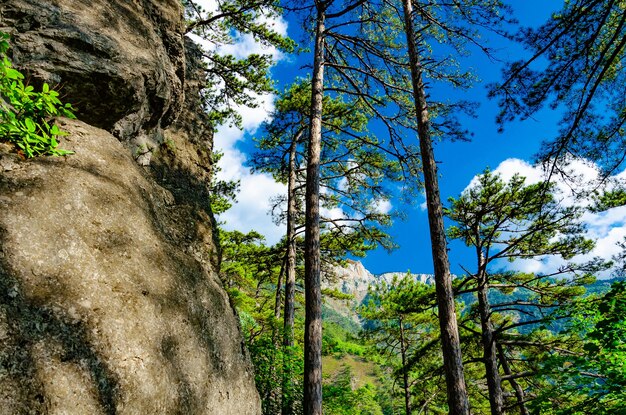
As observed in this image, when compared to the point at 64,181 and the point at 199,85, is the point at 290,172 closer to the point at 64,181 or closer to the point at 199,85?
the point at 199,85

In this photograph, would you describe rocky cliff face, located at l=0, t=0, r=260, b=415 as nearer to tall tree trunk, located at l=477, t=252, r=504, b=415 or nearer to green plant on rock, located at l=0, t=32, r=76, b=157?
green plant on rock, located at l=0, t=32, r=76, b=157

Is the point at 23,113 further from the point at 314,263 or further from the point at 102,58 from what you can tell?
the point at 314,263

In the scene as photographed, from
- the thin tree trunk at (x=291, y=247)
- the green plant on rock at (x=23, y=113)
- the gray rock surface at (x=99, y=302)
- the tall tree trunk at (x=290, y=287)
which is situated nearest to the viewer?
the gray rock surface at (x=99, y=302)

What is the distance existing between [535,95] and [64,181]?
6.61 metres

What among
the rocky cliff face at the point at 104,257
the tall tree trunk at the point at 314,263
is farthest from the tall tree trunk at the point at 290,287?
the rocky cliff face at the point at 104,257

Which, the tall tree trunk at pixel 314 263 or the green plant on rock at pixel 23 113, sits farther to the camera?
the tall tree trunk at pixel 314 263

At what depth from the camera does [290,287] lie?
11.1m

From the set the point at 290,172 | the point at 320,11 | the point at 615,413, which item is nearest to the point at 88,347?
the point at 615,413

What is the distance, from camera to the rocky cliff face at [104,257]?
7.18ft

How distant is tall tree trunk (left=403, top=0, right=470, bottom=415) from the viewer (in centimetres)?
493

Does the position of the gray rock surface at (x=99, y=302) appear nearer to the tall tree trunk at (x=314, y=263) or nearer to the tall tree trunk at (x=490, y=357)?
the tall tree trunk at (x=314, y=263)

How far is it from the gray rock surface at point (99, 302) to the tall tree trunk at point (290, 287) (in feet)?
11.9

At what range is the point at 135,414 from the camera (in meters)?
2.39

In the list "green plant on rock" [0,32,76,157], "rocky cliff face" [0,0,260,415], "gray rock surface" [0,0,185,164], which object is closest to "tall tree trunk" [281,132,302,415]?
"rocky cliff face" [0,0,260,415]
